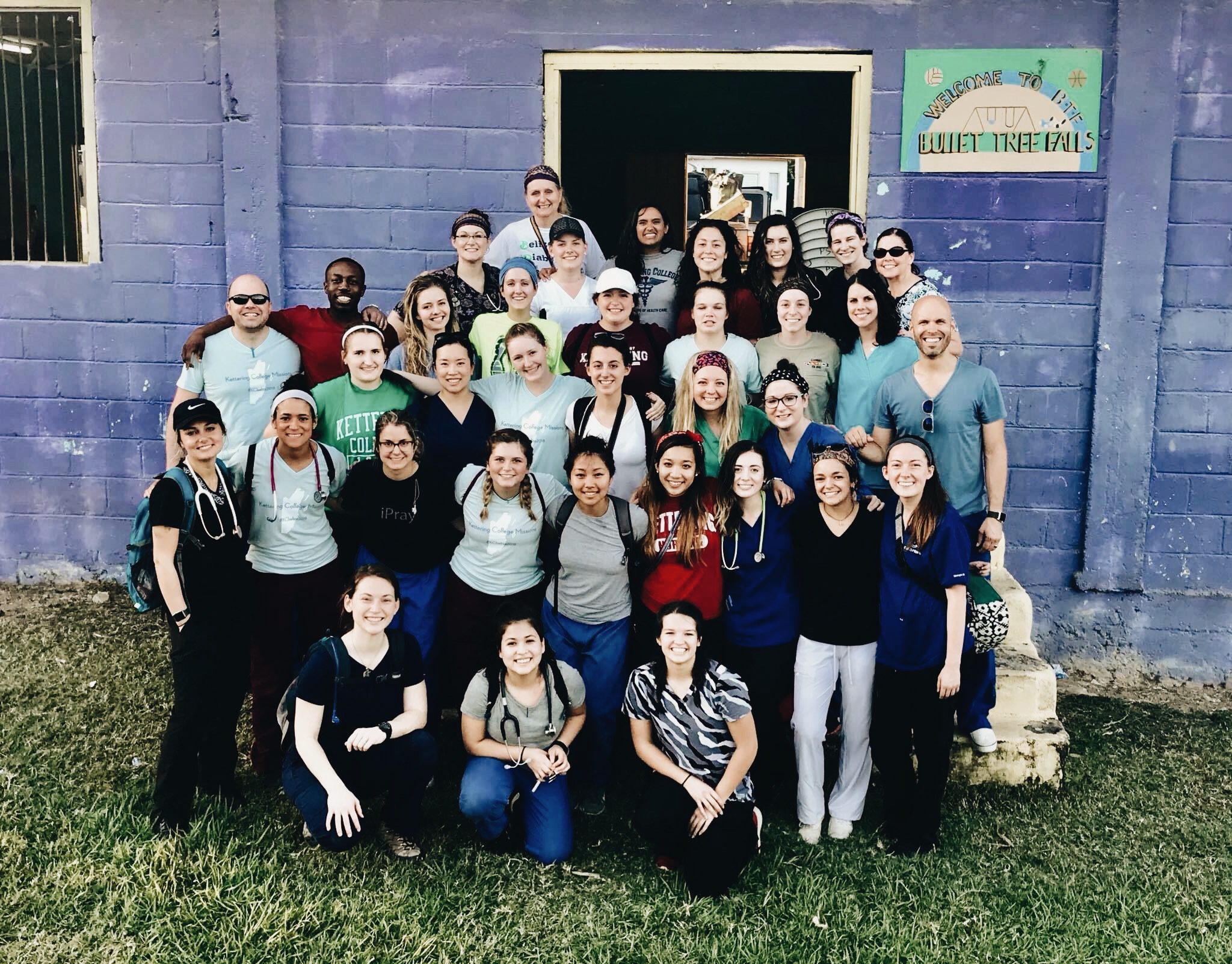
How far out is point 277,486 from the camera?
175 inches

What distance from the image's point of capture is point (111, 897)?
149 inches

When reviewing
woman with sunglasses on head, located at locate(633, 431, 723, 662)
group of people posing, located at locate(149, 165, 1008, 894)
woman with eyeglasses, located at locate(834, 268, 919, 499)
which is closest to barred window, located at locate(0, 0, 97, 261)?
group of people posing, located at locate(149, 165, 1008, 894)

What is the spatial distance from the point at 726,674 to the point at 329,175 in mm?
3930

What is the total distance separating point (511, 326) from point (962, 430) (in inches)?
80.8

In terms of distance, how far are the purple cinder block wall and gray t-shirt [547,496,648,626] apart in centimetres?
Answer: 260

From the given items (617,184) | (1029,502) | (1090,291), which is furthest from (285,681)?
(617,184)

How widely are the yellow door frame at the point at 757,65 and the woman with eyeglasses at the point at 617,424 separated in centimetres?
225

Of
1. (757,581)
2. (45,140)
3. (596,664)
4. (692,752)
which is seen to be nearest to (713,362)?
(757,581)

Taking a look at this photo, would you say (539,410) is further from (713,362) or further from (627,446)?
(713,362)

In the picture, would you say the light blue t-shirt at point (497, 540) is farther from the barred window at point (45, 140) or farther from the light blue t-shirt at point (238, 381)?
the barred window at point (45, 140)

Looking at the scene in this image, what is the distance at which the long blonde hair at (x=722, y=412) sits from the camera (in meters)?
4.62

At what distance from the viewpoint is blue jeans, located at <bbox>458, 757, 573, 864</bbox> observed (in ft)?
13.6

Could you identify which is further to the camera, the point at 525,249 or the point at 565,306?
the point at 525,249

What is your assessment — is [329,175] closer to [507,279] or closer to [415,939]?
[507,279]
